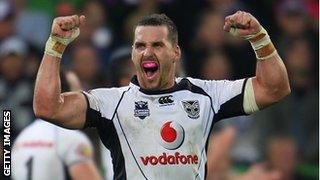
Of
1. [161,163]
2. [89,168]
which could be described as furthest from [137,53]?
[89,168]

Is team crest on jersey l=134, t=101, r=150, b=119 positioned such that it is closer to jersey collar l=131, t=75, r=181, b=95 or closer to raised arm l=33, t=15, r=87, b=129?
jersey collar l=131, t=75, r=181, b=95

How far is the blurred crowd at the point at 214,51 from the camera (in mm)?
11242

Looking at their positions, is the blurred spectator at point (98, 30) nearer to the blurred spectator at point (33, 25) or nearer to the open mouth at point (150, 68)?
the blurred spectator at point (33, 25)

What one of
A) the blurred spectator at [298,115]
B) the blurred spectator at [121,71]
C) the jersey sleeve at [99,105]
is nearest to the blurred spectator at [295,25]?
the blurred spectator at [298,115]

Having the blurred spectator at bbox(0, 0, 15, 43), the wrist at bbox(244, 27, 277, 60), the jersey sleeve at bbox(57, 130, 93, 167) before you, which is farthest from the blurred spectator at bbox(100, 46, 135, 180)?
the blurred spectator at bbox(0, 0, 15, 43)

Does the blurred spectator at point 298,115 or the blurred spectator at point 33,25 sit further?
the blurred spectator at point 33,25

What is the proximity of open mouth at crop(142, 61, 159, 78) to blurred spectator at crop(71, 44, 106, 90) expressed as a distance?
18.1 feet

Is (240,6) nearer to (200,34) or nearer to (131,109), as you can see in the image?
(200,34)

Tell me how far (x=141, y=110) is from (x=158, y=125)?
14 cm

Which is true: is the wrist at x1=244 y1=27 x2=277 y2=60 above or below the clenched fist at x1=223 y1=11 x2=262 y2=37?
below

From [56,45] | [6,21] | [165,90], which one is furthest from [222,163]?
[6,21]

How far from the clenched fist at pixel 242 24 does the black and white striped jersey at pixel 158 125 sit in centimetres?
38

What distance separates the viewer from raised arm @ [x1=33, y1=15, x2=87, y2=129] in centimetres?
567

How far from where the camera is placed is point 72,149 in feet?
25.6
